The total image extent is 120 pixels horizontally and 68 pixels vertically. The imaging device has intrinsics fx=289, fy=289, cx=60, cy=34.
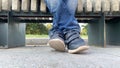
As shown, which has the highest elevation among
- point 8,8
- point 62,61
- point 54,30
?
point 8,8

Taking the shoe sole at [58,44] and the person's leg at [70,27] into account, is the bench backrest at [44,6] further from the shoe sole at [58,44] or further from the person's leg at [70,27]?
the shoe sole at [58,44]

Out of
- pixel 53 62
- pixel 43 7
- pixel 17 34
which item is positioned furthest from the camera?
pixel 17 34

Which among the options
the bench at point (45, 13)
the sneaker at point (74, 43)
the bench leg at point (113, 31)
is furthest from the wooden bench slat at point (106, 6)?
the sneaker at point (74, 43)

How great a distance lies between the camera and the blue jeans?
1.87 meters

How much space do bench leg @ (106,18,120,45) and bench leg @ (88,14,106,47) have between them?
0.18 meters

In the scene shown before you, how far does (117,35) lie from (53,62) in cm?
139

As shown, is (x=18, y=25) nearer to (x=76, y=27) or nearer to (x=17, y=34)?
(x=17, y=34)

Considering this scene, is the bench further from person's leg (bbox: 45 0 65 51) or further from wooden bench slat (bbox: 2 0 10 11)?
person's leg (bbox: 45 0 65 51)

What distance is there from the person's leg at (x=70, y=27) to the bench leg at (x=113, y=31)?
0.91m

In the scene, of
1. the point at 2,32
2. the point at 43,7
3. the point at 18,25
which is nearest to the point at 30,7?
the point at 43,7

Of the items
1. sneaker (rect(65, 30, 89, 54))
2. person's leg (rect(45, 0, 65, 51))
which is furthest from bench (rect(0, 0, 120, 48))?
sneaker (rect(65, 30, 89, 54))

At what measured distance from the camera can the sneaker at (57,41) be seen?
5.87 feet

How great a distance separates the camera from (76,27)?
1875mm

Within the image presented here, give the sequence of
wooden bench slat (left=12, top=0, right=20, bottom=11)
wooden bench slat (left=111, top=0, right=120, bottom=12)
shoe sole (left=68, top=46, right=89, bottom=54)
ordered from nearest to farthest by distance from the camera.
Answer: shoe sole (left=68, top=46, right=89, bottom=54)
wooden bench slat (left=12, top=0, right=20, bottom=11)
wooden bench slat (left=111, top=0, right=120, bottom=12)
